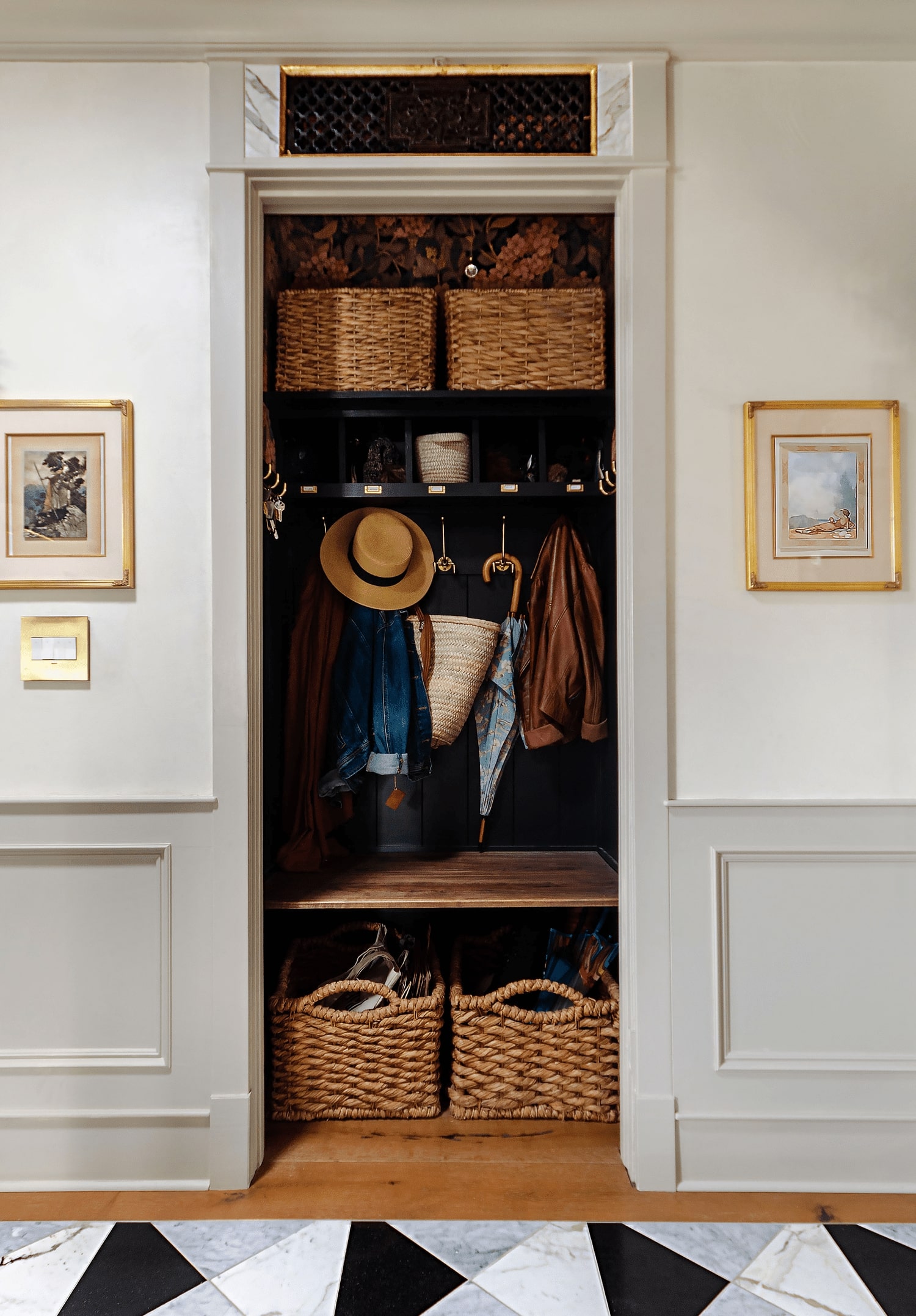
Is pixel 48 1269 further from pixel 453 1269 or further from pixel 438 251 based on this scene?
pixel 438 251

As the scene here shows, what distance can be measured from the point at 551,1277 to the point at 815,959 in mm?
886

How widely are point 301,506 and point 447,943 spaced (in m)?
1.44

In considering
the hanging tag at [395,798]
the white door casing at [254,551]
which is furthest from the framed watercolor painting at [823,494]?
the hanging tag at [395,798]

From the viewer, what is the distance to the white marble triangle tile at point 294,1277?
4.98 feet

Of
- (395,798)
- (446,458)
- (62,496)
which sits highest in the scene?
(446,458)

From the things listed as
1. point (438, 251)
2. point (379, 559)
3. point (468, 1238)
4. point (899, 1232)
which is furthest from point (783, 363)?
point (468, 1238)

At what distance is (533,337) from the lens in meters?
2.17

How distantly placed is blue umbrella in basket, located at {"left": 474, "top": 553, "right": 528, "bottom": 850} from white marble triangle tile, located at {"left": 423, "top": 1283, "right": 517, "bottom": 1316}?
1.18 m

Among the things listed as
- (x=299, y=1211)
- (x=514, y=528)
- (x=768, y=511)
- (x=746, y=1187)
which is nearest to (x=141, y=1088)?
(x=299, y=1211)

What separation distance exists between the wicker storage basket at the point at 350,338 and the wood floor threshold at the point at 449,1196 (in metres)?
1.97


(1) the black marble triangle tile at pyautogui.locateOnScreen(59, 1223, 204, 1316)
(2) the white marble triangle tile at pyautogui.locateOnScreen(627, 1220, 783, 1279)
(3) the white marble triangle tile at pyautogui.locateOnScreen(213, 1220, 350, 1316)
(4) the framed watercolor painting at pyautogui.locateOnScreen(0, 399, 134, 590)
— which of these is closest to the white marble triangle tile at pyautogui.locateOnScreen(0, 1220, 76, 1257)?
(1) the black marble triangle tile at pyautogui.locateOnScreen(59, 1223, 204, 1316)

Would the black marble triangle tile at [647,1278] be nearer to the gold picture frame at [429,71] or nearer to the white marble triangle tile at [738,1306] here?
the white marble triangle tile at [738,1306]

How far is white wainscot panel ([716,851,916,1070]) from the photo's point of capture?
6.14ft

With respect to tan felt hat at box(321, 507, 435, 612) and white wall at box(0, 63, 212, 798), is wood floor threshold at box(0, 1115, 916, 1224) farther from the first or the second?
tan felt hat at box(321, 507, 435, 612)
